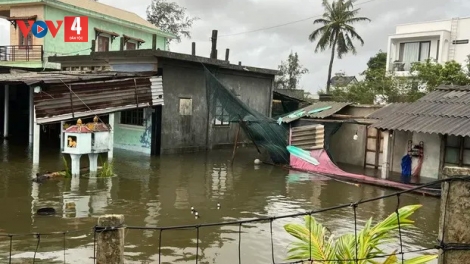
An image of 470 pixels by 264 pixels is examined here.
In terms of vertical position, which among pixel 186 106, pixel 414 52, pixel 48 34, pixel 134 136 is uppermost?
pixel 414 52

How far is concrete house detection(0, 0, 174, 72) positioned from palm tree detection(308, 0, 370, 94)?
15728mm

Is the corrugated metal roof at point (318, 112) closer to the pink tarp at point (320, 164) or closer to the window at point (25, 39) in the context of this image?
the pink tarp at point (320, 164)

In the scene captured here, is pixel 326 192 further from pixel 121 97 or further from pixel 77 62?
pixel 77 62

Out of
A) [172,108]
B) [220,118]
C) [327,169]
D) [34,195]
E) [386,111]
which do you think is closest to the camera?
[34,195]

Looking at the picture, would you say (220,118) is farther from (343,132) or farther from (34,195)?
(34,195)

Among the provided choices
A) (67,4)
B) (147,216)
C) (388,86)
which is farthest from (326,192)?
(67,4)

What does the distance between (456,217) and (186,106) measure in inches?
→ 592

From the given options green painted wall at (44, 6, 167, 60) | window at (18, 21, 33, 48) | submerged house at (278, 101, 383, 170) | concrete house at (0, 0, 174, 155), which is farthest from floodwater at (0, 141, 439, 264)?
window at (18, 21, 33, 48)

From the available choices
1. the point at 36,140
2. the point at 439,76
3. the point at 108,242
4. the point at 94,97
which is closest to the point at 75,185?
the point at 36,140

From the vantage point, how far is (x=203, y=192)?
428 inches

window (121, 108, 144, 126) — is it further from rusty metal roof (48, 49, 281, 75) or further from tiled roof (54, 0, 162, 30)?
tiled roof (54, 0, 162, 30)

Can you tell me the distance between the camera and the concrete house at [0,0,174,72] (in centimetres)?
2228

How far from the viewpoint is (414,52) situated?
30281 millimetres

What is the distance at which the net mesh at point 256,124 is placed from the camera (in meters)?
14.6
